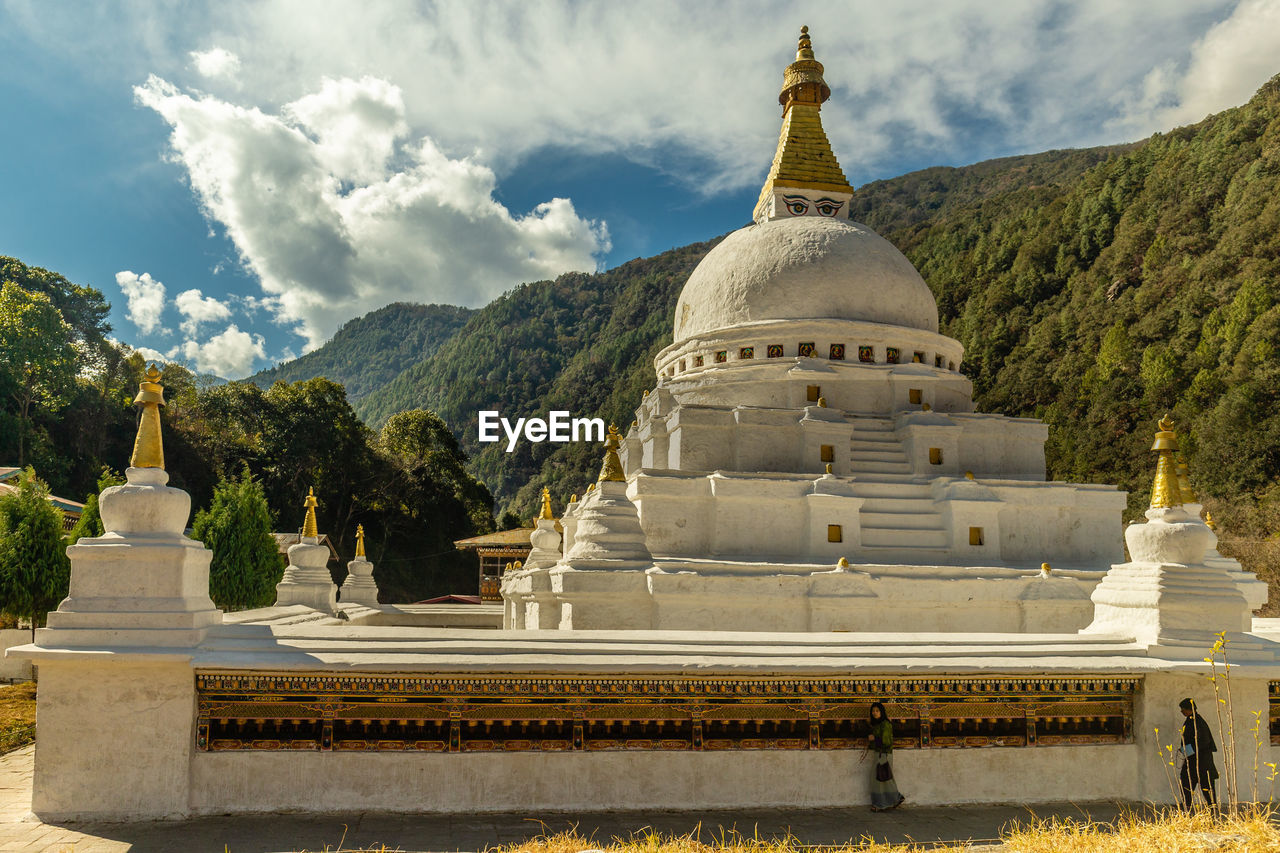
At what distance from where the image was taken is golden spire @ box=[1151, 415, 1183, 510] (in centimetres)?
902

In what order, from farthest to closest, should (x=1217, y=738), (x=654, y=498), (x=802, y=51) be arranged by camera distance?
(x=802, y=51) < (x=654, y=498) < (x=1217, y=738)

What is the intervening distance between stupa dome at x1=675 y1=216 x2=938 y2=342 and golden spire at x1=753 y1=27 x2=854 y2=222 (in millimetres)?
1790

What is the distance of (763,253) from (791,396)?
12.2 ft

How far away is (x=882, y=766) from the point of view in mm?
7879

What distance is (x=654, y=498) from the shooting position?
54.1 ft

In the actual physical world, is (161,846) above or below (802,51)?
below

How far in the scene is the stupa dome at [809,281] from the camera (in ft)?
67.4

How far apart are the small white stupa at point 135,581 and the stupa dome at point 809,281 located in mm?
14874

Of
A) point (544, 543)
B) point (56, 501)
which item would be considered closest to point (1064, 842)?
point (544, 543)

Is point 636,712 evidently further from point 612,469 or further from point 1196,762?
point 612,469

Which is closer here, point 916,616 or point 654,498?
point 916,616

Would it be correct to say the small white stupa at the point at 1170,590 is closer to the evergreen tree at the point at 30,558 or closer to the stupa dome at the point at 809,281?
the stupa dome at the point at 809,281

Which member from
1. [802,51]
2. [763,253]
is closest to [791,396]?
[763,253]

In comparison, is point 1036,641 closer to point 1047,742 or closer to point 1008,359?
point 1047,742
